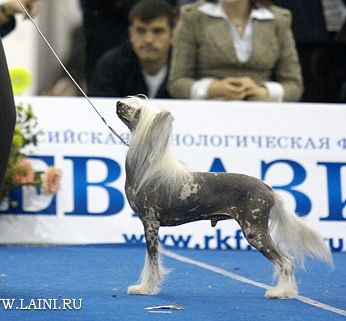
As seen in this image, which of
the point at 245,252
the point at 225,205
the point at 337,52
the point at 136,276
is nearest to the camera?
the point at 225,205

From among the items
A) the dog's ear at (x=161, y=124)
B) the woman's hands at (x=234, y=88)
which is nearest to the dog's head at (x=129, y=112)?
the dog's ear at (x=161, y=124)

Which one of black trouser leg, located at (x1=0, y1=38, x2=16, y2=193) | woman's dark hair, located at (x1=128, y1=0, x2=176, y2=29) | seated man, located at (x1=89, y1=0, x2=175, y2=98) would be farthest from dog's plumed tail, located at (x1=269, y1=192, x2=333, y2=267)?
woman's dark hair, located at (x1=128, y1=0, x2=176, y2=29)

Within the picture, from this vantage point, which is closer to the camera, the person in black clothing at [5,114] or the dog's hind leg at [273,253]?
the person in black clothing at [5,114]

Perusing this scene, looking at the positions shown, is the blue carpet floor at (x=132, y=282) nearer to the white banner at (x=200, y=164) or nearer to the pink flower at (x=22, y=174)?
the white banner at (x=200, y=164)

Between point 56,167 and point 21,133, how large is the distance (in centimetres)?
37

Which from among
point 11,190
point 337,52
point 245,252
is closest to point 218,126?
point 245,252

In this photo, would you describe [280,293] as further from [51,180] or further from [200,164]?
[51,180]

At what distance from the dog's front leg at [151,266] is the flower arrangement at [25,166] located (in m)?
2.81

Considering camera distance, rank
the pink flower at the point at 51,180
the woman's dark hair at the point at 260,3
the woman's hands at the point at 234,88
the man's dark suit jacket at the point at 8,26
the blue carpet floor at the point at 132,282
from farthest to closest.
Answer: the man's dark suit jacket at the point at 8,26, the woman's dark hair at the point at 260,3, the woman's hands at the point at 234,88, the pink flower at the point at 51,180, the blue carpet floor at the point at 132,282

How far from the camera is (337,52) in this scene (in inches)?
451

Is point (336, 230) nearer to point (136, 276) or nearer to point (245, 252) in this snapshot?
point (245, 252)

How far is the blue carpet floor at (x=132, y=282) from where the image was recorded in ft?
20.4

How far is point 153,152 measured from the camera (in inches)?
258

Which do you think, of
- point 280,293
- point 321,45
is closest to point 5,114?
point 280,293
